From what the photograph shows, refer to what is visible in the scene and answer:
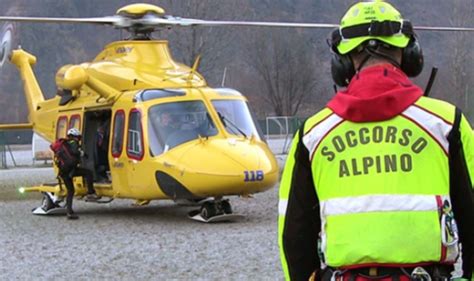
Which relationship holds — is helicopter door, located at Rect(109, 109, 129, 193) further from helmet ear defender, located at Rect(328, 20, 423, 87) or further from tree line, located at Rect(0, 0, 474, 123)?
helmet ear defender, located at Rect(328, 20, 423, 87)

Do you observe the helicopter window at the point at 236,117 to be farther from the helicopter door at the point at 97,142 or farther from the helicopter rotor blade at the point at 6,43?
the helicopter rotor blade at the point at 6,43

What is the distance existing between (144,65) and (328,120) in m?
11.6

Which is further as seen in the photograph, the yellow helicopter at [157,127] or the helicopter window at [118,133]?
the helicopter window at [118,133]

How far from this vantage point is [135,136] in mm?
13211

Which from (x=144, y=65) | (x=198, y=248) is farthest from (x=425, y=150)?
(x=144, y=65)

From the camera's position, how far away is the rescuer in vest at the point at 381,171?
272 centimetres

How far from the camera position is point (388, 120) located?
281cm

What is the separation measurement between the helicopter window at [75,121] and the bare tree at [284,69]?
37203 millimetres

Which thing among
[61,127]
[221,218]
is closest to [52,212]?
[61,127]

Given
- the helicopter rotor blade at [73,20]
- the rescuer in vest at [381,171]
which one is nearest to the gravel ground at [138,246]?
the helicopter rotor blade at [73,20]

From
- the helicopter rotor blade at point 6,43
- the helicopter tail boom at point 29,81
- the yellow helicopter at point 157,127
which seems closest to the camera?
the yellow helicopter at point 157,127

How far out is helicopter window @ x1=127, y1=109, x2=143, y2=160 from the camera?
13039 millimetres

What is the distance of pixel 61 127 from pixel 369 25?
1312 cm

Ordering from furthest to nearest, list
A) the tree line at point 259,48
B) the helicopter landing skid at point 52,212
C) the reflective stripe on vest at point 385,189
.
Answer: the tree line at point 259,48 → the helicopter landing skid at point 52,212 → the reflective stripe on vest at point 385,189
